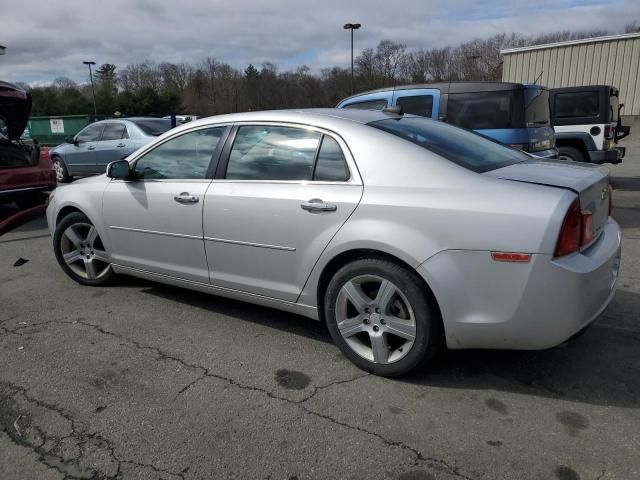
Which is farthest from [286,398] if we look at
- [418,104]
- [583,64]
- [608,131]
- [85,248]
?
[583,64]

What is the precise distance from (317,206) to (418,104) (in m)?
4.98

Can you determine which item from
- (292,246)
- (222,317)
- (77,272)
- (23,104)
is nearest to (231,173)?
(292,246)

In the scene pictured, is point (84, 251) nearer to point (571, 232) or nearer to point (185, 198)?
point (185, 198)

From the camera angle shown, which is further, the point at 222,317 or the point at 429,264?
the point at 222,317

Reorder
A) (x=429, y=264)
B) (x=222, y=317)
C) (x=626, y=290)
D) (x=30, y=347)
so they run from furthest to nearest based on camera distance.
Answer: (x=626, y=290) < (x=222, y=317) < (x=30, y=347) < (x=429, y=264)

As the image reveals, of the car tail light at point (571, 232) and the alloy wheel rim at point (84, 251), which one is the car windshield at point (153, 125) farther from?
the car tail light at point (571, 232)

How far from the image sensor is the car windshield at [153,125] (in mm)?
11422

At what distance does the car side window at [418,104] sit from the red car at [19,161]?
595cm

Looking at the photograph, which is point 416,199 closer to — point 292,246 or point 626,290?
point 292,246

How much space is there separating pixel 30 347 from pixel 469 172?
10.3 ft

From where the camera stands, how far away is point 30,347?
3602mm

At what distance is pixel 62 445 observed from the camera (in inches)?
99.0

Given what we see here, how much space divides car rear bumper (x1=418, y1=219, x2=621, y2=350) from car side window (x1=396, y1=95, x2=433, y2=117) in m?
5.01

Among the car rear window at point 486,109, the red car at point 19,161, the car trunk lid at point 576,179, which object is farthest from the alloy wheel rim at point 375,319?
the red car at point 19,161
